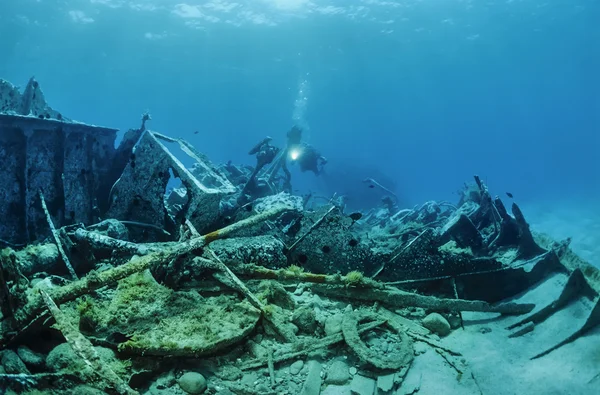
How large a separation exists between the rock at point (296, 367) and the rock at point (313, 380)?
91mm

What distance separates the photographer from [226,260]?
4.74 m

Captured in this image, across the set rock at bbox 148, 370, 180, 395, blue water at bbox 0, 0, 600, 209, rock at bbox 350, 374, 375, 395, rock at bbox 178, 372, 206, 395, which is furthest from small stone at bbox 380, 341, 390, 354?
blue water at bbox 0, 0, 600, 209

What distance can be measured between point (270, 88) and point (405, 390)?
87373 millimetres

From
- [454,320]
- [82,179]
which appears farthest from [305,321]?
[82,179]

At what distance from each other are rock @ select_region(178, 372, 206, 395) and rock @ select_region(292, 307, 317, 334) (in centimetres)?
125

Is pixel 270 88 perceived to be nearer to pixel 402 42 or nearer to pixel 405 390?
pixel 402 42

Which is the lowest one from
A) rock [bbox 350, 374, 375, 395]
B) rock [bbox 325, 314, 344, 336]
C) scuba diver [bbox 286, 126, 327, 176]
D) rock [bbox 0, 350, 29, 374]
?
rock [bbox 350, 374, 375, 395]

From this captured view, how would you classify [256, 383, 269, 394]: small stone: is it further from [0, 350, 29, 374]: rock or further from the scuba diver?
the scuba diver

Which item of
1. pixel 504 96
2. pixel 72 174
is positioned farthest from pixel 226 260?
pixel 504 96

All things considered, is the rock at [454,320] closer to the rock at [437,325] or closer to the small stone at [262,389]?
the rock at [437,325]

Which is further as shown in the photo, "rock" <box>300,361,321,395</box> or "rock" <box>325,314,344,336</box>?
"rock" <box>325,314,344,336</box>

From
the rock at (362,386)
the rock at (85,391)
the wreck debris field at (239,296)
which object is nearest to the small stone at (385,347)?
the wreck debris field at (239,296)

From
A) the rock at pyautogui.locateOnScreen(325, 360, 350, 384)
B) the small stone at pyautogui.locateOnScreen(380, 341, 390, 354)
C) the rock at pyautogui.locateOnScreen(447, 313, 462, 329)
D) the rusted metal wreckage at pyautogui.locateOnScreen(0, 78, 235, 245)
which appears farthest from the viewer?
the rusted metal wreckage at pyautogui.locateOnScreen(0, 78, 235, 245)

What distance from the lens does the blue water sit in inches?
1574
